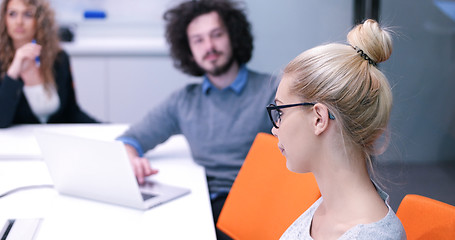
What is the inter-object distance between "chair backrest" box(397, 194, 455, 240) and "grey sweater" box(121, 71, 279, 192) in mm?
869

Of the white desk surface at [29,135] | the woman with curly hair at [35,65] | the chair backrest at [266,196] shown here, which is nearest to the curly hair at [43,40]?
the woman with curly hair at [35,65]

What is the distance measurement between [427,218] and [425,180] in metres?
1.75

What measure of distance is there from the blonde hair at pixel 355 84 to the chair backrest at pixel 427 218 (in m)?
0.16

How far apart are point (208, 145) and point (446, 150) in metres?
1.30

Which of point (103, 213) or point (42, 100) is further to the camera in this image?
point (42, 100)

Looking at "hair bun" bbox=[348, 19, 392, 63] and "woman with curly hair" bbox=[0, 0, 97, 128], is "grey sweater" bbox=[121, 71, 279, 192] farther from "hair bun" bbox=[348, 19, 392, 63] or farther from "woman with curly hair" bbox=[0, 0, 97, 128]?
"hair bun" bbox=[348, 19, 392, 63]

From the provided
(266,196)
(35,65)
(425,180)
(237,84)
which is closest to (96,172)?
(266,196)

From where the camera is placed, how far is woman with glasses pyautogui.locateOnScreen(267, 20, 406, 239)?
2.85 ft

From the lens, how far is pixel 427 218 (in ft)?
3.10

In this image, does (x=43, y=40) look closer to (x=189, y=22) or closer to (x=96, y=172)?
(x=189, y=22)

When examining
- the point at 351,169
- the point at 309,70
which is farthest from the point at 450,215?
the point at 309,70

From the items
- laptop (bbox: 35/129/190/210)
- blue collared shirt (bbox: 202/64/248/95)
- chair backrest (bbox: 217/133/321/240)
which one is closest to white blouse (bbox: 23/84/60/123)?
blue collared shirt (bbox: 202/64/248/95)

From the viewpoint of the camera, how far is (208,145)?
72.6 inches

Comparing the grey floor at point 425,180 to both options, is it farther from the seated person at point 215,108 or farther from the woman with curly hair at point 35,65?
the woman with curly hair at point 35,65
